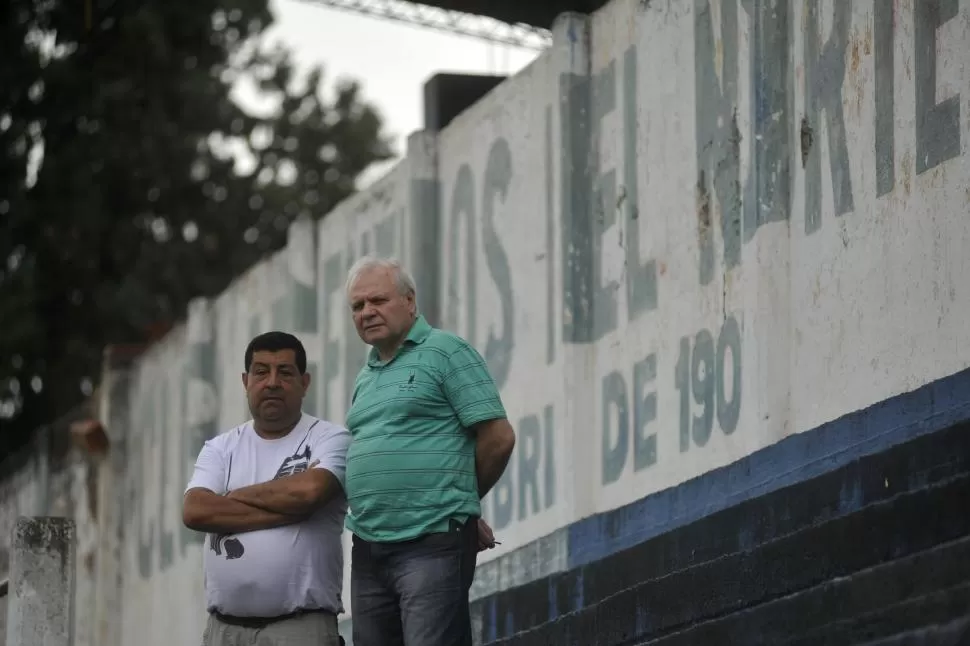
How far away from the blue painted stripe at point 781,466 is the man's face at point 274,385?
72.6 inches

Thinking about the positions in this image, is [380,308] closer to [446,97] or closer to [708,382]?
[708,382]

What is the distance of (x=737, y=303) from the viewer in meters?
9.35

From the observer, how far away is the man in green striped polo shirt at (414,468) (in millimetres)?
7199

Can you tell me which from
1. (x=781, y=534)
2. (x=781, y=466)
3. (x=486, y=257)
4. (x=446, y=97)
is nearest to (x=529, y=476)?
(x=486, y=257)

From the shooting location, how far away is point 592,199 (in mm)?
→ 10977

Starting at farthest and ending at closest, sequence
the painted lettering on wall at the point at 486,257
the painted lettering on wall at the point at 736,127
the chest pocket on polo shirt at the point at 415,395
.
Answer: the painted lettering on wall at the point at 486,257 → the painted lettering on wall at the point at 736,127 → the chest pocket on polo shirt at the point at 415,395

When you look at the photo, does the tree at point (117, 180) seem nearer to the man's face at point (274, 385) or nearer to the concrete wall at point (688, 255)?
the concrete wall at point (688, 255)

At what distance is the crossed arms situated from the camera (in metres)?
7.52

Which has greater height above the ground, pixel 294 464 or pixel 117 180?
pixel 117 180

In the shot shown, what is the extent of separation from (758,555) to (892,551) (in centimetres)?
74

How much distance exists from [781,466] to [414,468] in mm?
1909

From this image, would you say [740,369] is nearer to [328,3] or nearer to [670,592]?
[670,592]

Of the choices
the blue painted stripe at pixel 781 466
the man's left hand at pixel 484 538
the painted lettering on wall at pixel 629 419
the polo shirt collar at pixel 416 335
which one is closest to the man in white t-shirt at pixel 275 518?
the polo shirt collar at pixel 416 335

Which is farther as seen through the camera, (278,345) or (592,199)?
(592,199)
